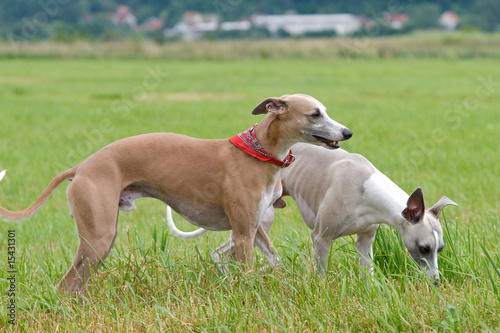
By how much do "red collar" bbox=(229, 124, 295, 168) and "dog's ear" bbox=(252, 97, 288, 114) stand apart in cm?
21

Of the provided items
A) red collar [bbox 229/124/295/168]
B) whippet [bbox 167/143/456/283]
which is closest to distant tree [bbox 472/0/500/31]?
whippet [bbox 167/143/456/283]

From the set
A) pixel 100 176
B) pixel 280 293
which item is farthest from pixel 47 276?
pixel 280 293

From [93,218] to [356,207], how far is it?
1.61m

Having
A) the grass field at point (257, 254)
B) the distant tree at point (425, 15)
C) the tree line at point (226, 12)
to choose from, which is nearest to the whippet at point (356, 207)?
the grass field at point (257, 254)

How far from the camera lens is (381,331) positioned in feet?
11.9

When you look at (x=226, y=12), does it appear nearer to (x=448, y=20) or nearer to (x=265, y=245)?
(x=448, y=20)

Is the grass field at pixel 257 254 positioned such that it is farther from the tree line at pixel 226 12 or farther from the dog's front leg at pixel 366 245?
the tree line at pixel 226 12

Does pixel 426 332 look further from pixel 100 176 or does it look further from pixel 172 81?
pixel 172 81

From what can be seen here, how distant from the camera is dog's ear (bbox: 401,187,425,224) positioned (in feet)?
13.0

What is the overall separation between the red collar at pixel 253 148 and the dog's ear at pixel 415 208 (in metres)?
0.75

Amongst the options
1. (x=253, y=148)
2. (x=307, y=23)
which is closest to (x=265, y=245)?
(x=253, y=148)

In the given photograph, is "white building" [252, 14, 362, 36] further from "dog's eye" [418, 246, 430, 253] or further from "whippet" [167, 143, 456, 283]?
"dog's eye" [418, 246, 430, 253]

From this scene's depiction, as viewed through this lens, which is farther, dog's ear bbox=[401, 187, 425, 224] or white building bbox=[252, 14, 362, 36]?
white building bbox=[252, 14, 362, 36]

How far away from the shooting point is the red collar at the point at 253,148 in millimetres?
4121
